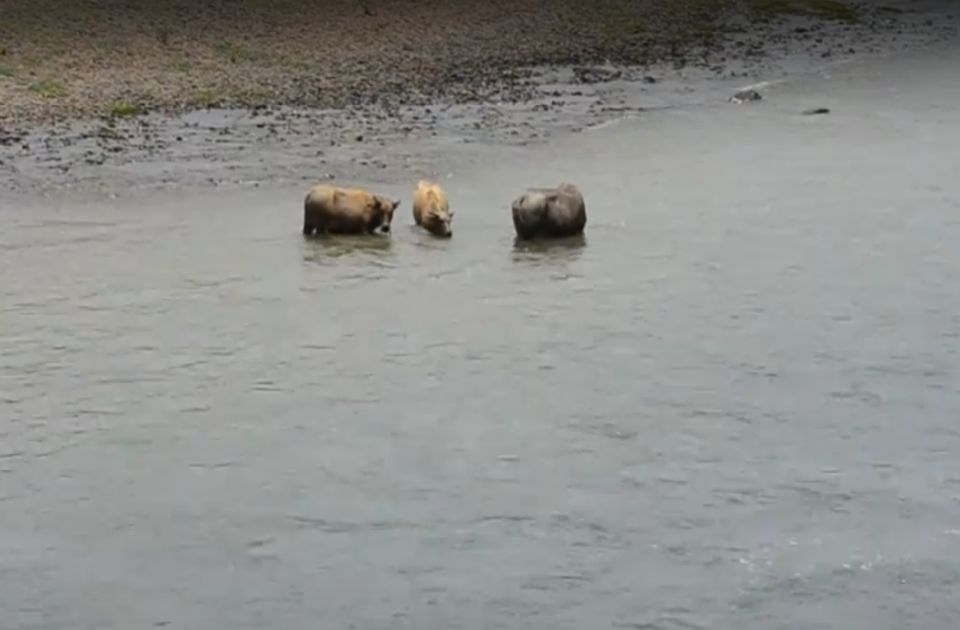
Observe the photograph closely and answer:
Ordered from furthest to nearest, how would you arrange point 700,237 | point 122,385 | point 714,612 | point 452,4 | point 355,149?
point 452,4
point 355,149
point 700,237
point 122,385
point 714,612

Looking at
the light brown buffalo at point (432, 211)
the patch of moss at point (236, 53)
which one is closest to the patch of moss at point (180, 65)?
the patch of moss at point (236, 53)

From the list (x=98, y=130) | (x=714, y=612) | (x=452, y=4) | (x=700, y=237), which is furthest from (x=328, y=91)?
(x=714, y=612)

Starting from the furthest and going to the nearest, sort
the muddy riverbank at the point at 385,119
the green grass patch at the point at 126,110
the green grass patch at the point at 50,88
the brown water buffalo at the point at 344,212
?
the green grass patch at the point at 50,88 → the green grass patch at the point at 126,110 → the muddy riverbank at the point at 385,119 → the brown water buffalo at the point at 344,212

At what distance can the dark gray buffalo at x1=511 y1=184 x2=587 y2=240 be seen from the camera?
10.5 m

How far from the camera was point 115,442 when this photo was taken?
23.0 feet

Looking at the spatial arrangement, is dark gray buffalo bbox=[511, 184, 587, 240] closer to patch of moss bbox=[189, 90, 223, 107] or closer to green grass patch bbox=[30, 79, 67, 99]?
patch of moss bbox=[189, 90, 223, 107]

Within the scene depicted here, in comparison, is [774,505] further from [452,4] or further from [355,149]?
[452,4]

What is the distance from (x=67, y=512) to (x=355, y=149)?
7731 millimetres

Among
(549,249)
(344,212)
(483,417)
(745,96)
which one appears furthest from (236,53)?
(483,417)

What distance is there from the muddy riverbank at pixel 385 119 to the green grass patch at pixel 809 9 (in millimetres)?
3065

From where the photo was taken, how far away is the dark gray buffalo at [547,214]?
34.3 ft

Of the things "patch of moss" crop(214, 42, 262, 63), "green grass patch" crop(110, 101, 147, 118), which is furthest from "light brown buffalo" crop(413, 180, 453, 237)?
"patch of moss" crop(214, 42, 262, 63)

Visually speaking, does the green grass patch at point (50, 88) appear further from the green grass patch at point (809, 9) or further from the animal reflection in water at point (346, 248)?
the green grass patch at point (809, 9)

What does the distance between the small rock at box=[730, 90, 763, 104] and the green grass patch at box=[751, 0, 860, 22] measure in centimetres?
767
